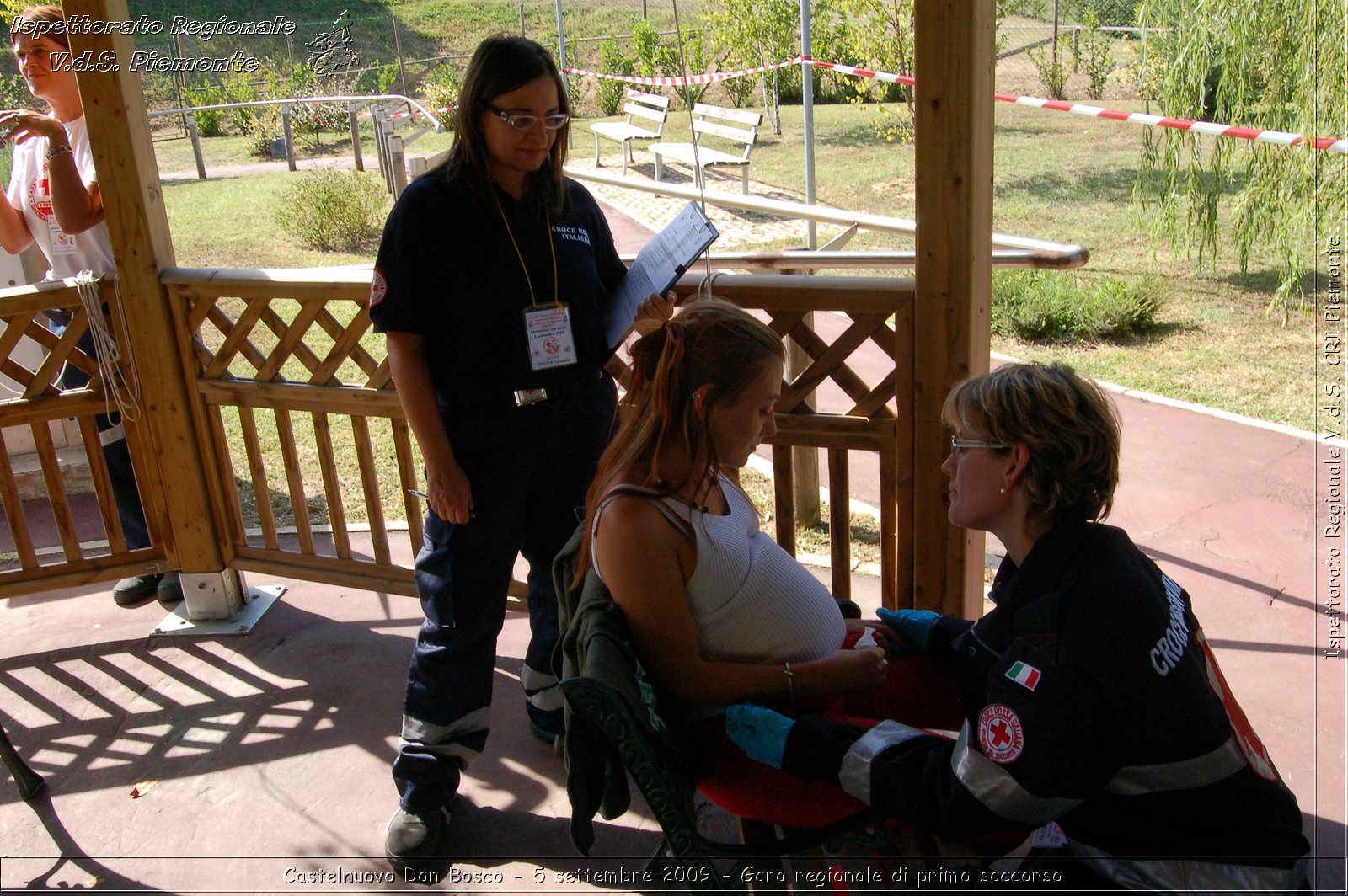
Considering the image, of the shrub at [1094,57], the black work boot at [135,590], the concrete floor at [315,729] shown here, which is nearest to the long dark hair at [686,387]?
the concrete floor at [315,729]

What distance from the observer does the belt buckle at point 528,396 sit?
7.54 feet

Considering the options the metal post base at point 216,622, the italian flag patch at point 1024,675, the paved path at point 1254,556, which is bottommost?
the paved path at point 1254,556

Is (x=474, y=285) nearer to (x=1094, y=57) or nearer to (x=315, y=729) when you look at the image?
(x=315, y=729)

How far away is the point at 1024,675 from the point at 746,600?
0.49 meters

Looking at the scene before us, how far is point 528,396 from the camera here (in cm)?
230

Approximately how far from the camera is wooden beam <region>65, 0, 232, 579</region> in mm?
3057

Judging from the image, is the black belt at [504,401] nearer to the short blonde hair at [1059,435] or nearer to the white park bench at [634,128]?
the short blonde hair at [1059,435]

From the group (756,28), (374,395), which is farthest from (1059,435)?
(756,28)

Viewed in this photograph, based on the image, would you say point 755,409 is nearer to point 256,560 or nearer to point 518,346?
point 518,346

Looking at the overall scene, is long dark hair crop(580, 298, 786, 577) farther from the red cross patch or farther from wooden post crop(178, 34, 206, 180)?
wooden post crop(178, 34, 206, 180)

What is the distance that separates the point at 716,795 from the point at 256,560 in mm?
2346

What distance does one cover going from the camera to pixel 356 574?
346cm

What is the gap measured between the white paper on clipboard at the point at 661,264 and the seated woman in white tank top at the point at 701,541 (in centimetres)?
39

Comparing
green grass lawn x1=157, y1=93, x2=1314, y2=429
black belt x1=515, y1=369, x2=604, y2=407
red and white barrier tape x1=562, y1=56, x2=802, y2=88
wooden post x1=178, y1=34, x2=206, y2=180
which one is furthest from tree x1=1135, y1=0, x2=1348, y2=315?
wooden post x1=178, y1=34, x2=206, y2=180
